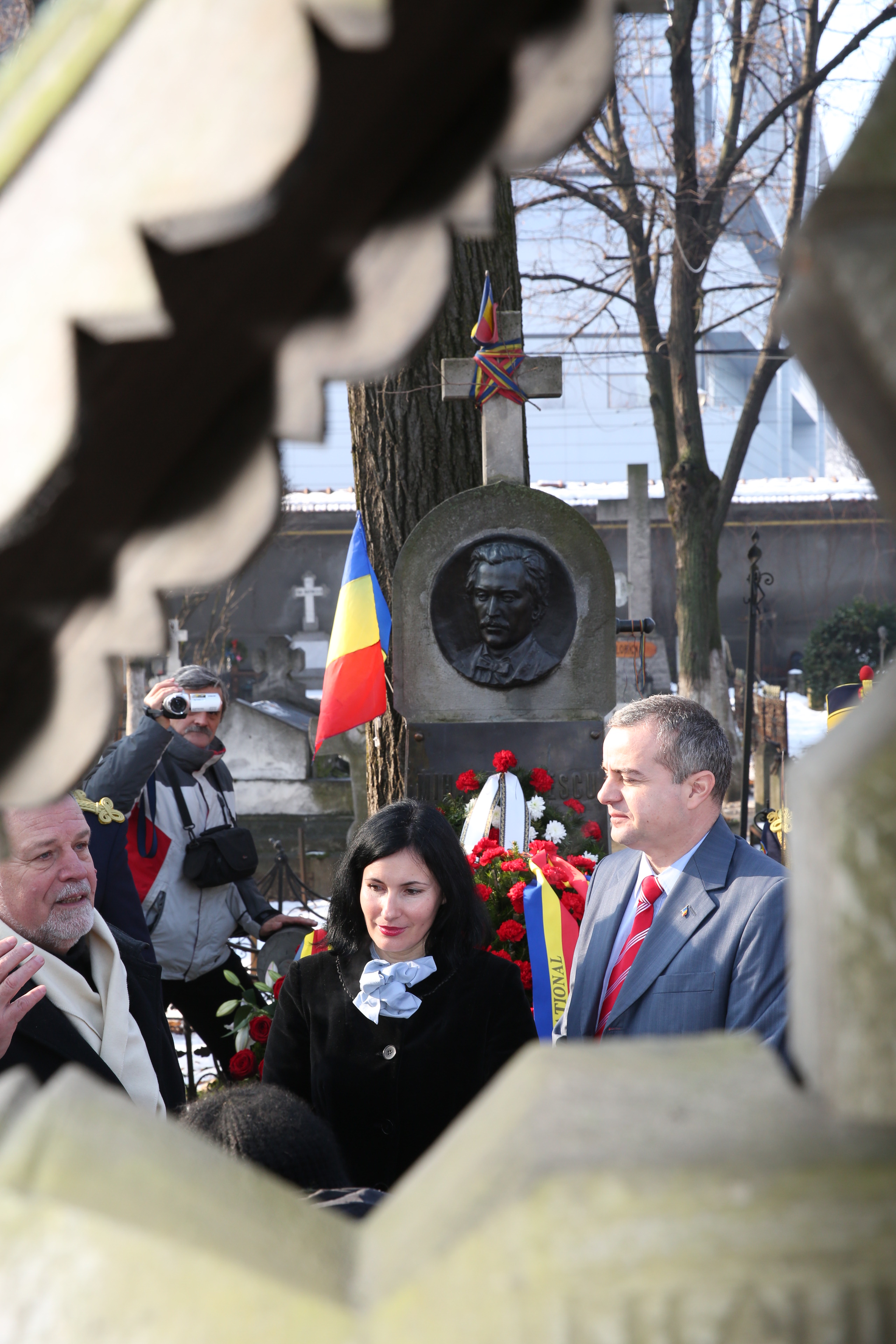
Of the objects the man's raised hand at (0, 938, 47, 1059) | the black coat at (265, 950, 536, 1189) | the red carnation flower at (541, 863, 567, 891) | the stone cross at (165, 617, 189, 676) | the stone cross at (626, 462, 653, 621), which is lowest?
the black coat at (265, 950, 536, 1189)

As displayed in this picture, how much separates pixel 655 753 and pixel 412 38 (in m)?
2.33

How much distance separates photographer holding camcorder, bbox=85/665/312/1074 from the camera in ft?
15.5

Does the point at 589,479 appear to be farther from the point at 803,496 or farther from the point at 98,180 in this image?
the point at 98,180

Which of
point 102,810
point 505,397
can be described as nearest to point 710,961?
point 102,810

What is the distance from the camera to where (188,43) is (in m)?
0.62

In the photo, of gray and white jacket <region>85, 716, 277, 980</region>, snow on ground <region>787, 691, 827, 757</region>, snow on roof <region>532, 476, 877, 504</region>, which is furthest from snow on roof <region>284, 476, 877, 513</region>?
gray and white jacket <region>85, 716, 277, 980</region>

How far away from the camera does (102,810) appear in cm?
378

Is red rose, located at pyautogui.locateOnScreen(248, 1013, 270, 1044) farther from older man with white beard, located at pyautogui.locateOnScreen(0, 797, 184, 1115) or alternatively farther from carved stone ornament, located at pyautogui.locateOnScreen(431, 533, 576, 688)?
carved stone ornament, located at pyautogui.locateOnScreen(431, 533, 576, 688)

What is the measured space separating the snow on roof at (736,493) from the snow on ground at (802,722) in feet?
11.7

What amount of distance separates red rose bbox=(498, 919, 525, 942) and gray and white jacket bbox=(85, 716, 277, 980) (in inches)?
61.4

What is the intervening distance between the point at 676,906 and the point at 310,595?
18.8 metres

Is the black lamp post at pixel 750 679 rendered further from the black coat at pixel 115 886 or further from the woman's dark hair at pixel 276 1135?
the woman's dark hair at pixel 276 1135

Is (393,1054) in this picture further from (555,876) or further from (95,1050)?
(555,876)

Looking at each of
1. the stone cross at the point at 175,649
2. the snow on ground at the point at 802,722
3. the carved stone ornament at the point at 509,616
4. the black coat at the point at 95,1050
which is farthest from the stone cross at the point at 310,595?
the black coat at the point at 95,1050
